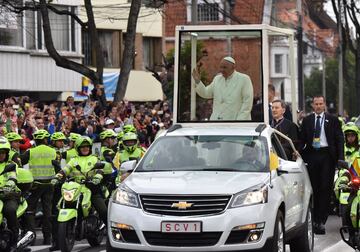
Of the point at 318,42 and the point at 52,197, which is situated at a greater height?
the point at 318,42

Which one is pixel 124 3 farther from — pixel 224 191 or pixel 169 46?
pixel 224 191

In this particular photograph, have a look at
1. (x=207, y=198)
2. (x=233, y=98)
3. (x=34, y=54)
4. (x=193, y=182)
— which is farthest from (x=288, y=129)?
(x=34, y=54)

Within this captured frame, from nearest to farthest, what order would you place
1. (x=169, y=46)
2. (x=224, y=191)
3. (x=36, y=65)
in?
(x=224, y=191), (x=36, y=65), (x=169, y=46)

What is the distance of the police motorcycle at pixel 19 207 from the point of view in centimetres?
1279

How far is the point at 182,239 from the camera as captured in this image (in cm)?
1034

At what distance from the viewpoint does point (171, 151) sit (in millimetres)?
11766

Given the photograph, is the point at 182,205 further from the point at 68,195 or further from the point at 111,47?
the point at 111,47

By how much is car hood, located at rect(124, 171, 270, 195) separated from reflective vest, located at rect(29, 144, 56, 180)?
4473 mm

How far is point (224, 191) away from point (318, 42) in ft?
263

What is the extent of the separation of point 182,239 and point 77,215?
13.2ft

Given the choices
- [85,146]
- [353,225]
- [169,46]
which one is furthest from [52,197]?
[169,46]

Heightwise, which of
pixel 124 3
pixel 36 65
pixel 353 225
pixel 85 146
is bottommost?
pixel 353 225

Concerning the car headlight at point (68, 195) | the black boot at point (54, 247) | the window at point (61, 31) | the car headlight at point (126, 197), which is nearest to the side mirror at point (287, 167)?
the car headlight at point (126, 197)

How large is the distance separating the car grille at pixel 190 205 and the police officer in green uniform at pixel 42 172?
5.30 m
